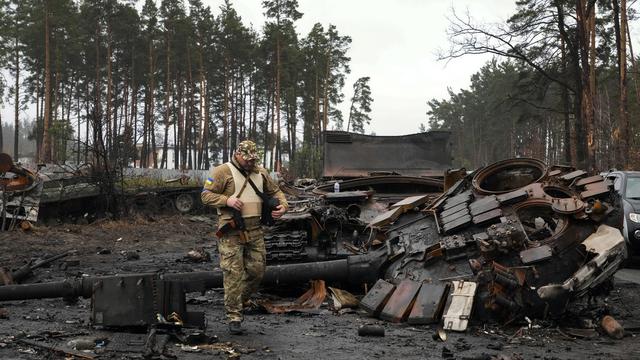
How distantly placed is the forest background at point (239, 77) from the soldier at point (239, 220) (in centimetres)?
1704

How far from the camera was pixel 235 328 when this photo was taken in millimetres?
5625

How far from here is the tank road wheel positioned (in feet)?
73.2

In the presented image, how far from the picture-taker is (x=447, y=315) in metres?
5.87

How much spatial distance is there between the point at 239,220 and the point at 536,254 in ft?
9.10

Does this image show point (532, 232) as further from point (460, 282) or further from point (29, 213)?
point (29, 213)

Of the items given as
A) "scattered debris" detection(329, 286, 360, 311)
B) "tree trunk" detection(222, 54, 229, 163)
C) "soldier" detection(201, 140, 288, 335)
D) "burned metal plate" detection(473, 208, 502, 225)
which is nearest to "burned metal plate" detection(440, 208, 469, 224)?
"burned metal plate" detection(473, 208, 502, 225)

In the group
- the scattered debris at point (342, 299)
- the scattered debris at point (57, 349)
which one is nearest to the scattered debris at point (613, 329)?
the scattered debris at point (342, 299)

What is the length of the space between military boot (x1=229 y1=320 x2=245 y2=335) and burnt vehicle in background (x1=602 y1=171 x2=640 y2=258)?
676 cm

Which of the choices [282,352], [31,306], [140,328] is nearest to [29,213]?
[31,306]

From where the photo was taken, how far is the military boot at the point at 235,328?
561 cm

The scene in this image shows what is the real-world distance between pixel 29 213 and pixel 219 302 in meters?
8.76

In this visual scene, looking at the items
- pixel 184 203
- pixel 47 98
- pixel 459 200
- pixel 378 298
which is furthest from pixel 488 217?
pixel 47 98

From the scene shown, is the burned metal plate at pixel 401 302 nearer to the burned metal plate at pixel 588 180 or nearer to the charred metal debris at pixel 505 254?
the charred metal debris at pixel 505 254

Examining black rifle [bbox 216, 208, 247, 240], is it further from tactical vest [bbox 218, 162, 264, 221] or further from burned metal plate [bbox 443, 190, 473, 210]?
burned metal plate [bbox 443, 190, 473, 210]
